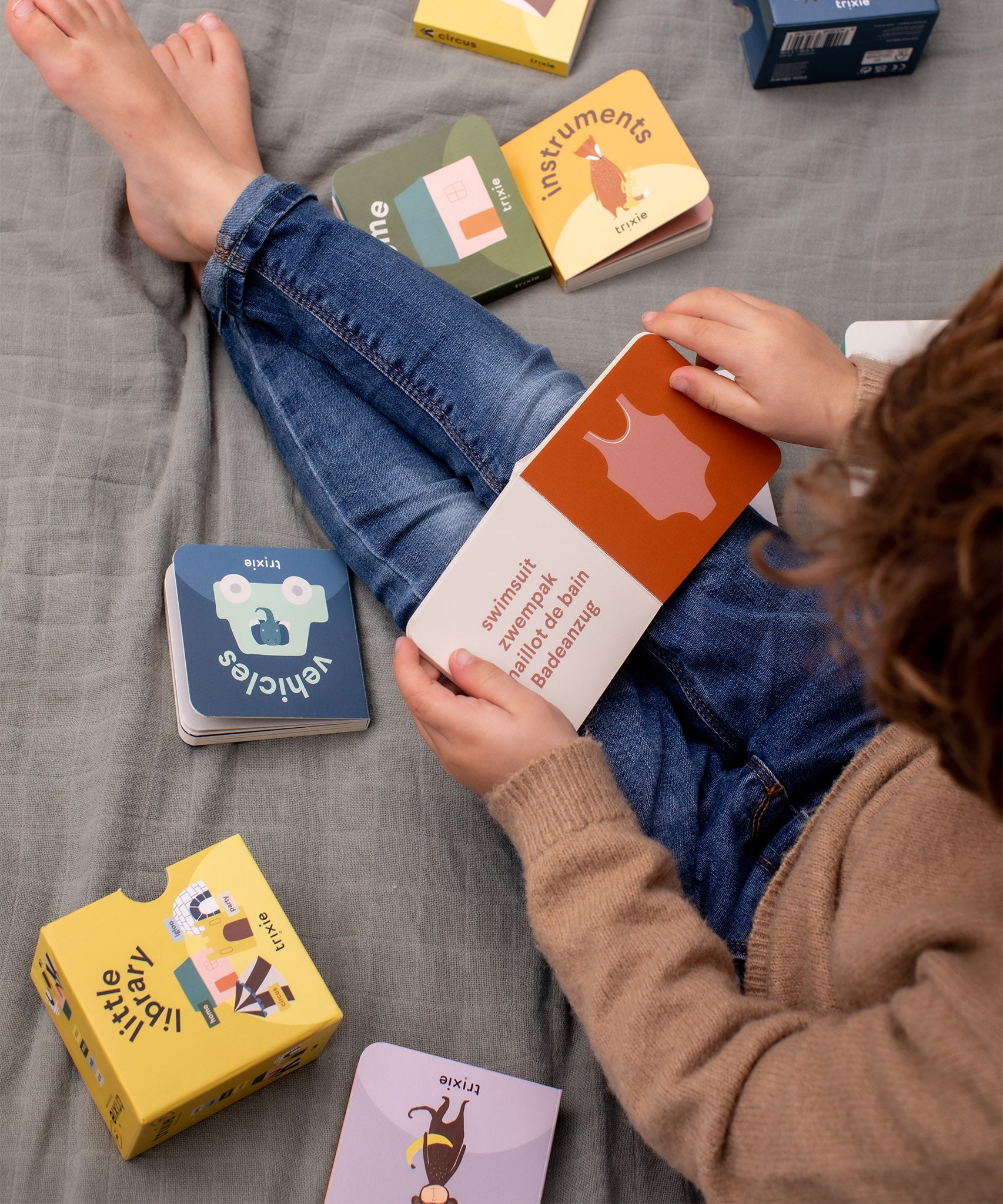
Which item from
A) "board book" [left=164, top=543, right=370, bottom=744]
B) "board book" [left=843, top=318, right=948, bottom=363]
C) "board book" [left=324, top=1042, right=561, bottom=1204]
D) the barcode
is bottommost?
"board book" [left=324, top=1042, right=561, bottom=1204]

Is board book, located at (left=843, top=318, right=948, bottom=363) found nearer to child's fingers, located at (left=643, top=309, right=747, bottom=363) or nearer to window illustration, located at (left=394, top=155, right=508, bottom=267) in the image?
child's fingers, located at (left=643, top=309, right=747, bottom=363)

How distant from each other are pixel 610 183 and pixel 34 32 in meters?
0.62

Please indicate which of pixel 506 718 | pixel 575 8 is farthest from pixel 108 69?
pixel 506 718

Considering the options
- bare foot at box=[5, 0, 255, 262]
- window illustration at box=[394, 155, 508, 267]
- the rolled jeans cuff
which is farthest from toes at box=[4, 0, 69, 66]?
window illustration at box=[394, 155, 508, 267]

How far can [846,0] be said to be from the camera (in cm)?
107

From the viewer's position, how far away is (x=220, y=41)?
1.05 meters

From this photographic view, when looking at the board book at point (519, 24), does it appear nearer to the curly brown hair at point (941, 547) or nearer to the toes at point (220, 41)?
the toes at point (220, 41)

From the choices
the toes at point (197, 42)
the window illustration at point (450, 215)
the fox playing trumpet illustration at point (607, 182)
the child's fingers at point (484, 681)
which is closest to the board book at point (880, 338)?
the fox playing trumpet illustration at point (607, 182)

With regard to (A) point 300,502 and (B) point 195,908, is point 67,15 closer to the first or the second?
(A) point 300,502

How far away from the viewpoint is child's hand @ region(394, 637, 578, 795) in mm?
726

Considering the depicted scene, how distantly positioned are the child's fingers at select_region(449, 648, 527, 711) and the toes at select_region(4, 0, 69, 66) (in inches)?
29.9

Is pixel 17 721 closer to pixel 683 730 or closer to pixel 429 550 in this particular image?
pixel 429 550

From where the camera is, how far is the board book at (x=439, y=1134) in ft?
2.40

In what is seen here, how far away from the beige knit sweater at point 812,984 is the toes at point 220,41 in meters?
0.86
